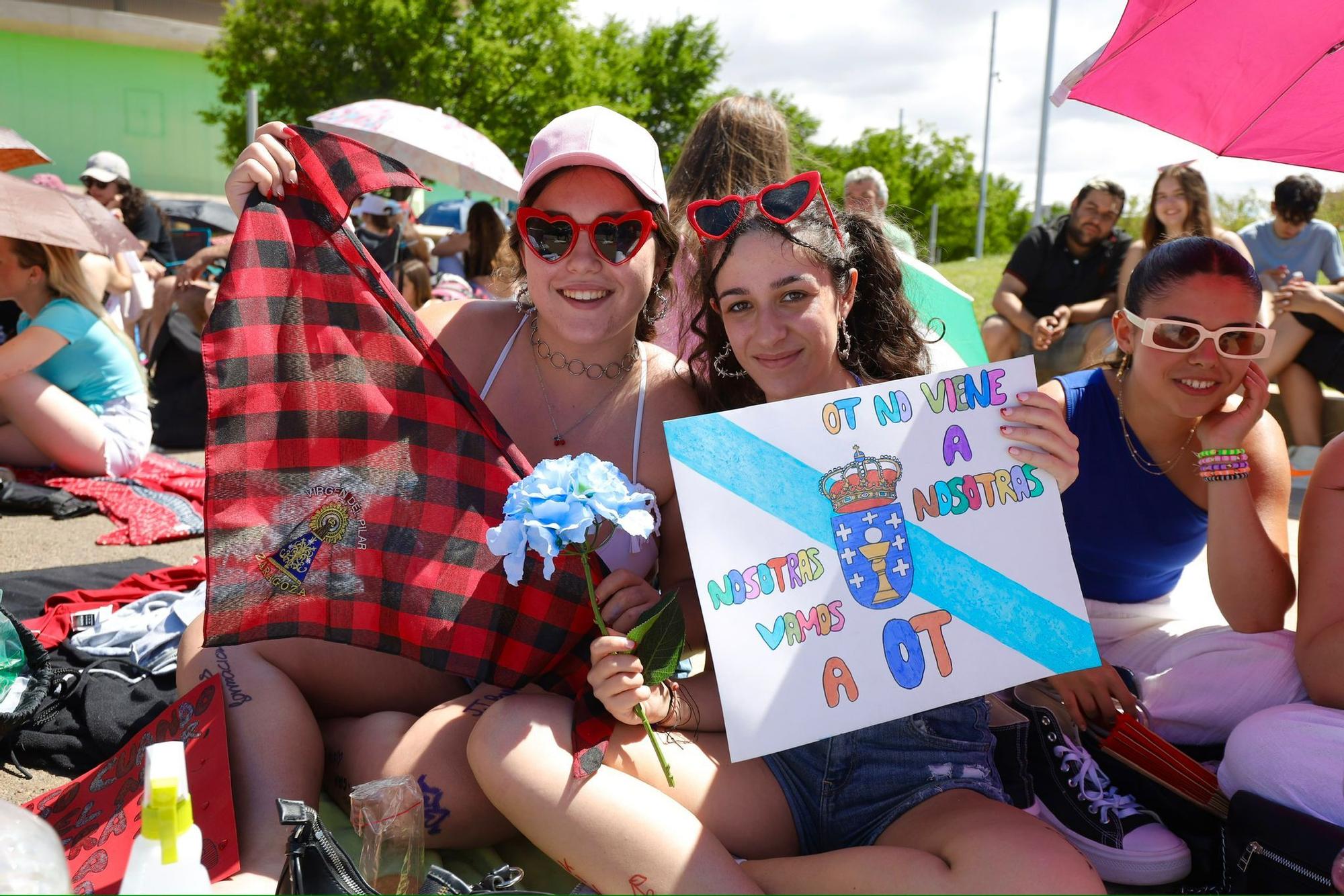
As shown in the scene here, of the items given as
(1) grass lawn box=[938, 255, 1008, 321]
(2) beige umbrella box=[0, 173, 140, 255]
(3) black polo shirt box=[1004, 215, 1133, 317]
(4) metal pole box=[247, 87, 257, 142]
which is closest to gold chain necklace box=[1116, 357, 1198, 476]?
(2) beige umbrella box=[0, 173, 140, 255]

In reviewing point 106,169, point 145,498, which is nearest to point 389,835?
point 145,498

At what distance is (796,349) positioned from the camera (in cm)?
245

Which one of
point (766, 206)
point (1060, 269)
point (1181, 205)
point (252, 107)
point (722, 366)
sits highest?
point (252, 107)

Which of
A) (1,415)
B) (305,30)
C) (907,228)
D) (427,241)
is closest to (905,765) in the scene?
(907,228)

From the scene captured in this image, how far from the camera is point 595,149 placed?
8.11ft

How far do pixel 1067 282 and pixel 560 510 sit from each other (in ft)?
21.2

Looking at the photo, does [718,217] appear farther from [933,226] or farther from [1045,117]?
[933,226]

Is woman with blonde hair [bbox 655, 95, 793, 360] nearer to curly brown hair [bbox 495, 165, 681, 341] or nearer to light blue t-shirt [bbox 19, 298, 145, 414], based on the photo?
curly brown hair [bbox 495, 165, 681, 341]

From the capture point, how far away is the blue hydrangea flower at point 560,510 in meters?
1.91

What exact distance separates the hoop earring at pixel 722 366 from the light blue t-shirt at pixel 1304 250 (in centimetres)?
643

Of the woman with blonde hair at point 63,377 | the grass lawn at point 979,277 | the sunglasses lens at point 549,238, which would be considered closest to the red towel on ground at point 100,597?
the sunglasses lens at point 549,238

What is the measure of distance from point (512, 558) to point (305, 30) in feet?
86.2

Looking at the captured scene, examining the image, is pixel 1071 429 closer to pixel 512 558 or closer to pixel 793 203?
pixel 793 203

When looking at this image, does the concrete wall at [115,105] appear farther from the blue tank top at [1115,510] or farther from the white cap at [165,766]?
the white cap at [165,766]
